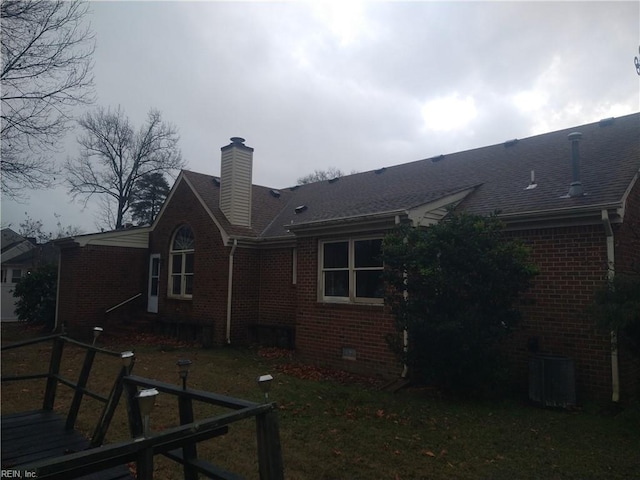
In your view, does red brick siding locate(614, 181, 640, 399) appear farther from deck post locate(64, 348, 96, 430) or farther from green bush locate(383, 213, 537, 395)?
deck post locate(64, 348, 96, 430)

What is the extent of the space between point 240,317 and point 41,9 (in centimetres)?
1025

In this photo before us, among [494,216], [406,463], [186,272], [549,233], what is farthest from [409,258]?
[186,272]

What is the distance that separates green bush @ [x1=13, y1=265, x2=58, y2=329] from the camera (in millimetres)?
17719

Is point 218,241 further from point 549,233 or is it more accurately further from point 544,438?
point 544,438

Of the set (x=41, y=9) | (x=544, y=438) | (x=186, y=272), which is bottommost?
(x=544, y=438)

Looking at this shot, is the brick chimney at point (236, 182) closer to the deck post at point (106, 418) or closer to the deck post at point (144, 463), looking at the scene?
the deck post at point (106, 418)

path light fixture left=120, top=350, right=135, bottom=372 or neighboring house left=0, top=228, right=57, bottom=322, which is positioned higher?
neighboring house left=0, top=228, right=57, bottom=322

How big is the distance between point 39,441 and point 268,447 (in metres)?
3.11

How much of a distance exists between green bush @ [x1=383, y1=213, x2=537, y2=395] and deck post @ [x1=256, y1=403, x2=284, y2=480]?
4.87 metres

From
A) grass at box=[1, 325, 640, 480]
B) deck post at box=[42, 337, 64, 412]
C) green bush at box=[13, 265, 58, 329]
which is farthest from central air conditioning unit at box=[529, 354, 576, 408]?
green bush at box=[13, 265, 58, 329]

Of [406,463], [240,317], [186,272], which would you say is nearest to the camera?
[406,463]

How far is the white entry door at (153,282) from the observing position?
17.2 metres

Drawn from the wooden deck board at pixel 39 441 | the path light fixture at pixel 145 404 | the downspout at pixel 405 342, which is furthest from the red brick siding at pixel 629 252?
the wooden deck board at pixel 39 441

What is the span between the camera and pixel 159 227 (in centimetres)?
1748
